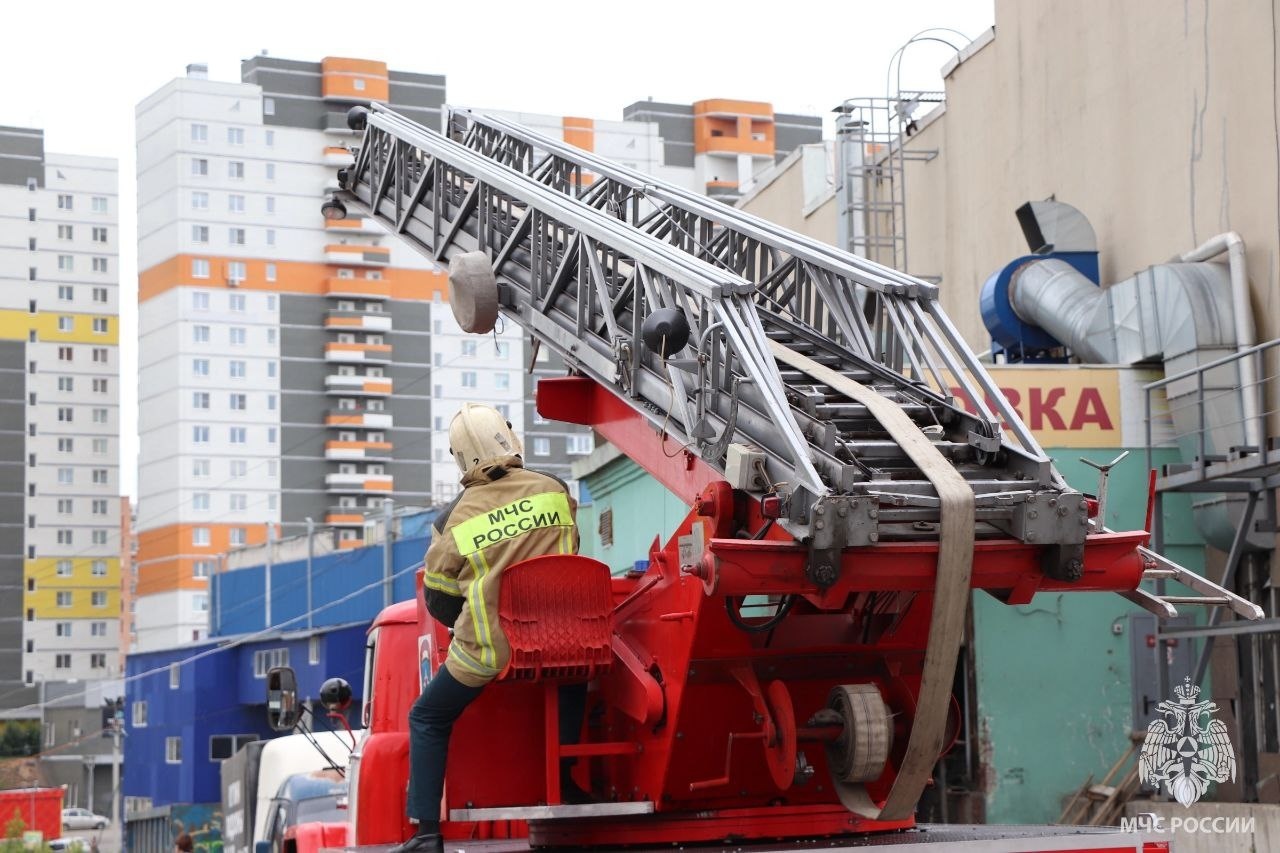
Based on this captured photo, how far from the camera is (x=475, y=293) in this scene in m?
10.4

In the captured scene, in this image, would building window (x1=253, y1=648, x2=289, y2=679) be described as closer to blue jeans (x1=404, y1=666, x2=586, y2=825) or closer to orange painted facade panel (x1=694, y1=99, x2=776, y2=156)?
blue jeans (x1=404, y1=666, x2=586, y2=825)

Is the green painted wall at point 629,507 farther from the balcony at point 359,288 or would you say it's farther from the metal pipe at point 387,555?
the balcony at point 359,288

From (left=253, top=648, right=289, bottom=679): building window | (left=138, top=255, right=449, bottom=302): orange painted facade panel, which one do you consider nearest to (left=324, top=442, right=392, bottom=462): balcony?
(left=138, top=255, right=449, bottom=302): orange painted facade panel

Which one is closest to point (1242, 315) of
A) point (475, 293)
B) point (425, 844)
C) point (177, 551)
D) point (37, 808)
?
point (475, 293)

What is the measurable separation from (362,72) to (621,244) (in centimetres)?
10303

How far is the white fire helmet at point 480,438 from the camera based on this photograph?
8.17 metres

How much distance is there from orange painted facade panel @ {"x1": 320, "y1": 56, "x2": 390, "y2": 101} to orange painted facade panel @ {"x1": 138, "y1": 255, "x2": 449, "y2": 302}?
436 inches

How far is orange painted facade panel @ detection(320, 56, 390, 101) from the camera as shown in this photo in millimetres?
106688

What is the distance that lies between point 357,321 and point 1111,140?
89.9 m

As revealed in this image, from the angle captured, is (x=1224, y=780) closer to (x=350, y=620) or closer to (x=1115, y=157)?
(x=1115, y=157)

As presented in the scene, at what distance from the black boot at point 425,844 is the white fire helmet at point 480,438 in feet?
5.66

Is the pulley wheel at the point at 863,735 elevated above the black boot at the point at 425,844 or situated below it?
above

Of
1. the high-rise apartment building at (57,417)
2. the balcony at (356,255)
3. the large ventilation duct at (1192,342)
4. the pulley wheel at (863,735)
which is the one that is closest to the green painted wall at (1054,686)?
the large ventilation duct at (1192,342)

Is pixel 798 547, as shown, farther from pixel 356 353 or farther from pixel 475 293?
pixel 356 353
